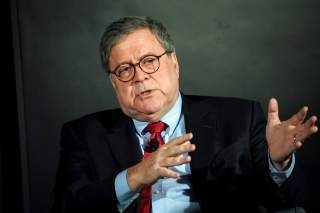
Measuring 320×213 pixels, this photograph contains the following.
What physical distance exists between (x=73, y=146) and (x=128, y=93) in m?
0.37

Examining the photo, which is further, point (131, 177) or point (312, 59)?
point (312, 59)

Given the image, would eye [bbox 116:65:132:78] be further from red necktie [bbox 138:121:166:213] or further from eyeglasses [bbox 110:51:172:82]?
red necktie [bbox 138:121:166:213]

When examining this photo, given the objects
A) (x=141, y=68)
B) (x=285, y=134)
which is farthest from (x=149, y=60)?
(x=285, y=134)

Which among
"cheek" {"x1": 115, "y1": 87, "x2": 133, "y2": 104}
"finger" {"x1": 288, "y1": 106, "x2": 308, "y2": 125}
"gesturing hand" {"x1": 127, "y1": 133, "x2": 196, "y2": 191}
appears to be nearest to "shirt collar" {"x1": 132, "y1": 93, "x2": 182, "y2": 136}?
"cheek" {"x1": 115, "y1": 87, "x2": 133, "y2": 104}

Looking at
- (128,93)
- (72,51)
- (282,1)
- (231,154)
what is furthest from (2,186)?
(282,1)

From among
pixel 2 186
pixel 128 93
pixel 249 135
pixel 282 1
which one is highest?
pixel 282 1

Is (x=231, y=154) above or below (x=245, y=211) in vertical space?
above

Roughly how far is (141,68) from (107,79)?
54 cm

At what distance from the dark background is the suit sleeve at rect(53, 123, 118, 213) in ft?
1.10

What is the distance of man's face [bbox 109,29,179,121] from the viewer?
195 centimetres

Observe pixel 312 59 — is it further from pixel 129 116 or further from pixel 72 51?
pixel 72 51

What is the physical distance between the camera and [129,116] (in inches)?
83.1

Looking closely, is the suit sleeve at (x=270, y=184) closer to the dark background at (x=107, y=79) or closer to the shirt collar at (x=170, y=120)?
the shirt collar at (x=170, y=120)

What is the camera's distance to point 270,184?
1.75 meters
